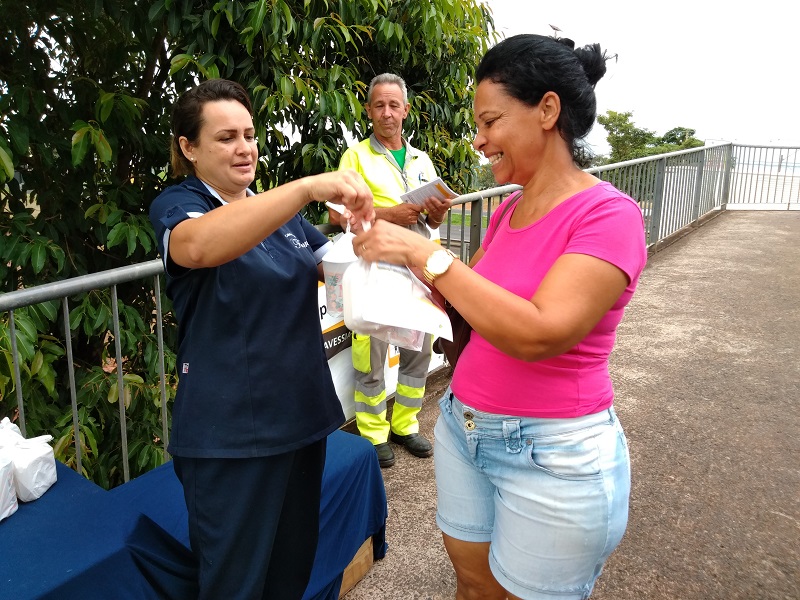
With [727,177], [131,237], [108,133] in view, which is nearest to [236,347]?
[131,237]

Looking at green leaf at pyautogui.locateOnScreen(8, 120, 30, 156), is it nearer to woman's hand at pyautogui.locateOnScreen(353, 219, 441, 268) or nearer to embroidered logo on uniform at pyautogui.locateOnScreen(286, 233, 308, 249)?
embroidered logo on uniform at pyautogui.locateOnScreen(286, 233, 308, 249)

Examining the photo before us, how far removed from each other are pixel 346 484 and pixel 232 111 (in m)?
1.47

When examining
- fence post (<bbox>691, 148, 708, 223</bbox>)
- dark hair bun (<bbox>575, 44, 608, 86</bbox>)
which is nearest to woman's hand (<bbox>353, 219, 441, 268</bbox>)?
dark hair bun (<bbox>575, 44, 608, 86</bbox>)

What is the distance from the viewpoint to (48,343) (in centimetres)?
272

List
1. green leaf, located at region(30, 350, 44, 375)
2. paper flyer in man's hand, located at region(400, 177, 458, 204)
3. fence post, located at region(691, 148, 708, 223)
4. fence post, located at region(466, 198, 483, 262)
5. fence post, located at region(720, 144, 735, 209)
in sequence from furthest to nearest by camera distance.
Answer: fence post, located at region(720, 144, 735, 209)
fence post, located at region(691, 148, 708, 223)
fence post, located at region(466, 198, 483, 262)
green leaf, located at region(30, 350, 44, 375)
paper flyer in man's hand, located at region(400, 177, 458, 204)

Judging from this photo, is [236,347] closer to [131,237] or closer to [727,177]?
[131,237]

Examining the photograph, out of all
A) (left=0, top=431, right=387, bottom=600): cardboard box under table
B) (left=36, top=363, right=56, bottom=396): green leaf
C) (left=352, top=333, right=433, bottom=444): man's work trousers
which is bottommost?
(left=352, top=333, right=433, bottom=444): man's work trousers

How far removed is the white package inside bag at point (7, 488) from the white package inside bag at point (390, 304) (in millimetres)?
1013

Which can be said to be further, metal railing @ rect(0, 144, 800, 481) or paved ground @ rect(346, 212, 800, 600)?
paved ground @ rect(346, 212, 800, 600)

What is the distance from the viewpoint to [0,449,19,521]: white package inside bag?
1695mm

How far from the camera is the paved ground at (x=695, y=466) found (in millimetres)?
2717

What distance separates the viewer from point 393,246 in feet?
5.01

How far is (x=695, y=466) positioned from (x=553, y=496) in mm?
2505

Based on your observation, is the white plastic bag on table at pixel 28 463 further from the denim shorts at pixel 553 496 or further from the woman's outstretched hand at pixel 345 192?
the denim shorts at pixel 553 496
